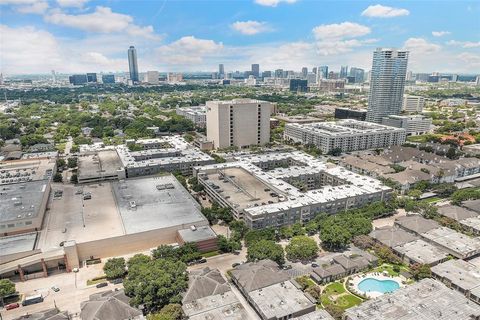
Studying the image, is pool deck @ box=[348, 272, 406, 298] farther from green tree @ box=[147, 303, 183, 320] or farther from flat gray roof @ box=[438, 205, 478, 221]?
flat gray roof @ box=[438, 205, 478, 221]

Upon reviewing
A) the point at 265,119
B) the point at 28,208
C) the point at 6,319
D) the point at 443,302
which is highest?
the point at 265,119

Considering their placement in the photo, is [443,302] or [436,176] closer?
[443,302]

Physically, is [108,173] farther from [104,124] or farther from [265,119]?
[104,124]

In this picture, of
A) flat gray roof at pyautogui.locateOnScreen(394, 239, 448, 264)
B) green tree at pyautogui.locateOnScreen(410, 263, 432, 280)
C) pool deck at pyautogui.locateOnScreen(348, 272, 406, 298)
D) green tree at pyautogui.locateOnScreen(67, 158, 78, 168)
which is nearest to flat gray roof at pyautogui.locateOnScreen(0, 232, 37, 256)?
green tree at pyautogui.locateOnScreen(67, 158, 78, 168)

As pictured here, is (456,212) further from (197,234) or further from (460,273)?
(197,234)

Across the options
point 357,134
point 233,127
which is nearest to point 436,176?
point 357,134
